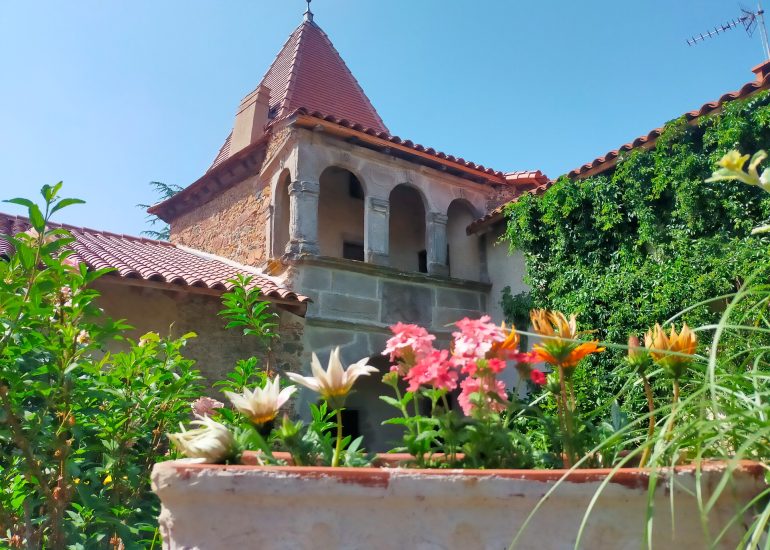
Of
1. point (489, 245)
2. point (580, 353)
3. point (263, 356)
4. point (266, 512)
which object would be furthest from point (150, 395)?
point (489, 245)

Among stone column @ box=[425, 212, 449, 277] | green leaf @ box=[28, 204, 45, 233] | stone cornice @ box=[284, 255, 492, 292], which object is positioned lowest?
green leaf @ box=[28, 204, 45, 233]

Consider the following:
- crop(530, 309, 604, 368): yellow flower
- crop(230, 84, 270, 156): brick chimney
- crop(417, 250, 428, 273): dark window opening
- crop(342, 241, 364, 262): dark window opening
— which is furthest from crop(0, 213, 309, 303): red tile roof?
crop(530, 309, 604, 368): yellow flower

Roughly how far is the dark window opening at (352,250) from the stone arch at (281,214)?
1826 millimetres

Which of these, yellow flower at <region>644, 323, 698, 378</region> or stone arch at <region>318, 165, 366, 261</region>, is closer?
yellow flower at <region>644, 323, 698, 378</region>

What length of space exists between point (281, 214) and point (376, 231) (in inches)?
58.9

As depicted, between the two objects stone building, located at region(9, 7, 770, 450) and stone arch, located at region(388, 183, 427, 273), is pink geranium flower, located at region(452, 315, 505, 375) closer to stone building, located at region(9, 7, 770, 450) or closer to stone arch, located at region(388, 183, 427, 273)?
stone building, located at region(9, 7, 770, 450)

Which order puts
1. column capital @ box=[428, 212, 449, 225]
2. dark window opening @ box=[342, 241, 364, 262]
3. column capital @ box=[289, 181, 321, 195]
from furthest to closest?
1. dark window opening @ box=[342, 241, 364, 262]
2. column capital @ box=[428, 212, 449, 225]
3. column capital @ box=[289, 181, 321, 195]

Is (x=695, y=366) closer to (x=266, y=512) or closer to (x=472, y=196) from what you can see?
(x=266, y=512)

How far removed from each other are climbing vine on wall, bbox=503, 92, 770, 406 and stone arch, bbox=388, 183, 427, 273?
136 inches

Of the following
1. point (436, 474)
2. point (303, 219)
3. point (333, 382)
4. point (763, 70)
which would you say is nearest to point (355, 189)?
point (303, 219)

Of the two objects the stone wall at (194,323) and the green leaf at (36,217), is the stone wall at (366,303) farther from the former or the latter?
the green leaf at (36,217)

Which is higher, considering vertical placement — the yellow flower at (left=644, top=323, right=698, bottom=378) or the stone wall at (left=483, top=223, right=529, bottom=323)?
the stone wall at (left=483, top=223, right=529, bottom=323)

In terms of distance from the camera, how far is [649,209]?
6.57 metres

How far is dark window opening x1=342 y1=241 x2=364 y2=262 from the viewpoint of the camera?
35.7 feet
